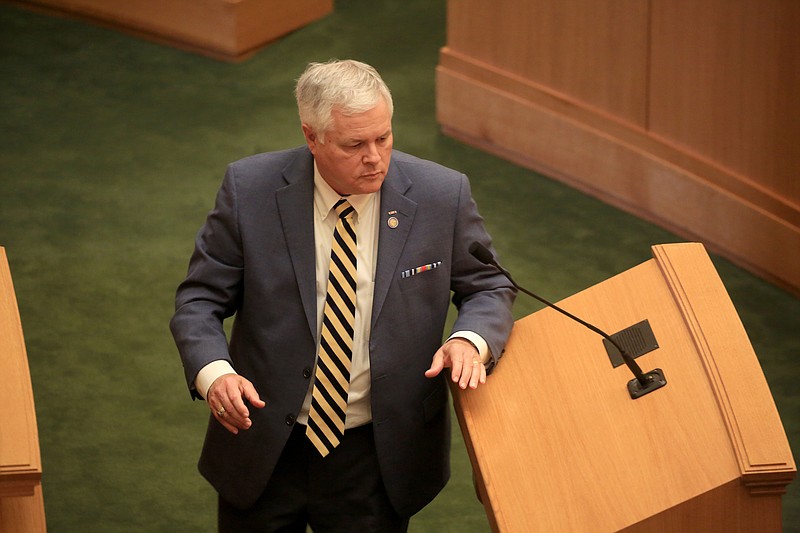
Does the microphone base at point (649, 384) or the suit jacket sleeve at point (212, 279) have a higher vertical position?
the suit jacket sleeve at point (212, 279)

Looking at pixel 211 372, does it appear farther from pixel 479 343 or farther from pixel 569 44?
pixel 569 44

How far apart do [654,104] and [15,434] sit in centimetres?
364

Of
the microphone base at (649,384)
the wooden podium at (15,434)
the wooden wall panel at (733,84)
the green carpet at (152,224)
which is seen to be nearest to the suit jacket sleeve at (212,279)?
the wooden podium at (15,434)

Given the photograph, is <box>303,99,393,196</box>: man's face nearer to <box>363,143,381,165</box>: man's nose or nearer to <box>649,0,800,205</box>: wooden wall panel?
<box>363,143,381,165</box>: man's nose

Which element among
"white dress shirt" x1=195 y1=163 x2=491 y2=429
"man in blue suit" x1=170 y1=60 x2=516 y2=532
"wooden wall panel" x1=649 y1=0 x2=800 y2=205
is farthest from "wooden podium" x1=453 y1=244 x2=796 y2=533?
"wooden wall panel" x1=649 y1=0 x2=800 y2=205

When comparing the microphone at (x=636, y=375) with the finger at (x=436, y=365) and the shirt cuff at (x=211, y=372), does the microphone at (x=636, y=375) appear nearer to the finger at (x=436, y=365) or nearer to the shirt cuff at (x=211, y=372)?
the finger at (x=436, y=365)

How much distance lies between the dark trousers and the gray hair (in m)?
0.69

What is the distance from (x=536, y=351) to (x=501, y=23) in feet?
11.5

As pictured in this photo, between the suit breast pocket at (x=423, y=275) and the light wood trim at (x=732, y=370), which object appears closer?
the light wood trim at (x=732, y=370)

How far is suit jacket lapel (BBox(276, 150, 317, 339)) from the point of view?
2688 millimetres

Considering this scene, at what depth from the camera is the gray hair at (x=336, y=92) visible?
2525 millimetres

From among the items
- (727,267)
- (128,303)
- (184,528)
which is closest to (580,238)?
(727,267)

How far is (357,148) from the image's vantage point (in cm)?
256

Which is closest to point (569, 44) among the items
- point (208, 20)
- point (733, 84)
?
point (733, 84)
